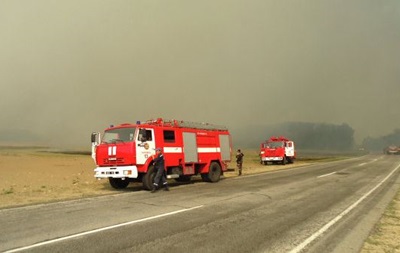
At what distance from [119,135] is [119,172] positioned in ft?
6.05

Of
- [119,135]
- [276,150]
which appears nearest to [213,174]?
[119,135]

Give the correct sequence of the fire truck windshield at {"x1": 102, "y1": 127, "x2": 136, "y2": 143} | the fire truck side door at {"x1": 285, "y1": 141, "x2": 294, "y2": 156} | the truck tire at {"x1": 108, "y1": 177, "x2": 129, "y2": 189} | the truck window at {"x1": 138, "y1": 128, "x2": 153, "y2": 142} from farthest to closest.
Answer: the fire truck side door at {"x1": 285, "y1": 141, "x2": 294, "y2": 156} < the truck tire at {"x1": 108, "y1": 177, "x2": 129, "y2": 189} < the fire truck windshield at {"x1": 102, "y1": 127, "x2": 136, "y2": 143} < the truck window at {"x1": 138, "y1": 128, "x2": 153, "y2": 142}

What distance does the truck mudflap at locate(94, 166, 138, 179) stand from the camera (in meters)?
16.3

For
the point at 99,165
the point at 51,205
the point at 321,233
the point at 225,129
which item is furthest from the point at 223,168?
the point at 321,233

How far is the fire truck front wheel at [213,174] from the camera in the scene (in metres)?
21.5

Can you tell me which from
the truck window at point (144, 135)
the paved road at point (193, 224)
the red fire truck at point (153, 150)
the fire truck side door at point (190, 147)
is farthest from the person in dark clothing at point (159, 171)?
the fire truck side door at point (190, 147)

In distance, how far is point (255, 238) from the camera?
25.1ft

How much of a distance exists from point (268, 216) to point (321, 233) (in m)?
2.09

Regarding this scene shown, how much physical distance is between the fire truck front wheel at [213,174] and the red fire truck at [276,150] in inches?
934

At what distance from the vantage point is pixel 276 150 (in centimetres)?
4484

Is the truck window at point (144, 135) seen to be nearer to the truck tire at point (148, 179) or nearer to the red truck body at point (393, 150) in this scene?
the truck tire at point (148, 179)

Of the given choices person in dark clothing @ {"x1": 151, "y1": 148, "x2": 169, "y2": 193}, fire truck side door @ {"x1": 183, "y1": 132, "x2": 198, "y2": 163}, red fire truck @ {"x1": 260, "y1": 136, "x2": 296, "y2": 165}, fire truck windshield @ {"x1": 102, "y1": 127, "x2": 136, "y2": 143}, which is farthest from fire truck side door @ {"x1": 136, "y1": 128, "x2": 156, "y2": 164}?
red fire truck @ {"x1": 260, "y1": 136, "x2": 296, "y2": 165}

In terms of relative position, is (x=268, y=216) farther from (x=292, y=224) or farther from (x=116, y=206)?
(x=116, y=206)

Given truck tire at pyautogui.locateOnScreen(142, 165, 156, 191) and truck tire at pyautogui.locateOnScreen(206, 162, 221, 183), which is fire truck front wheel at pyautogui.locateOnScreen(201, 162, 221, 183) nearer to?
truck tire at pyautogui.locateOnScreen(206, 162, 221, 183)
